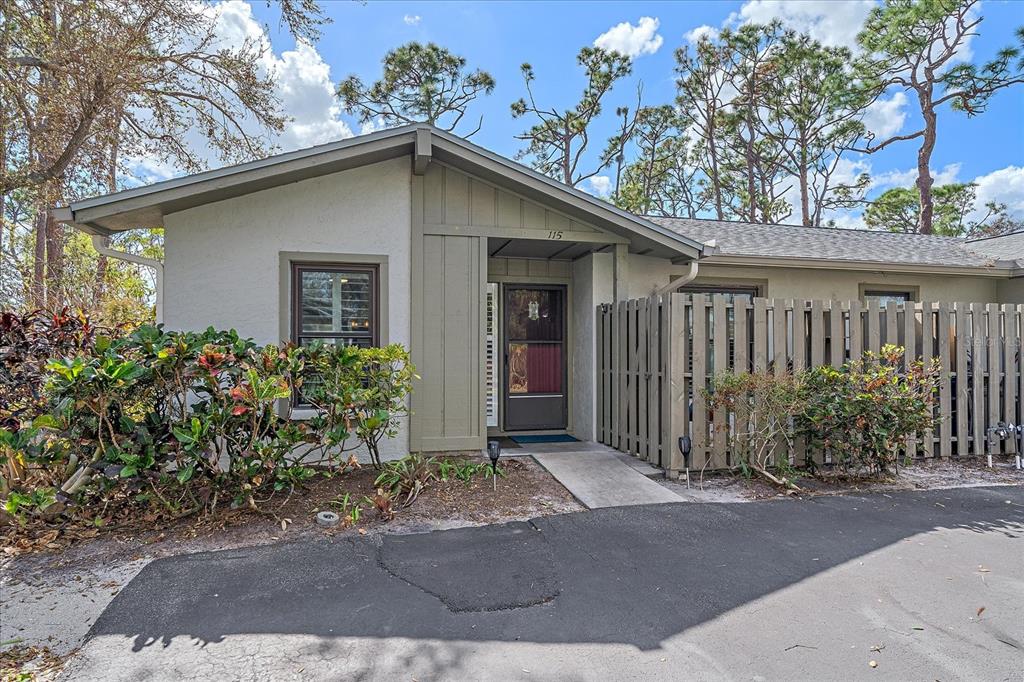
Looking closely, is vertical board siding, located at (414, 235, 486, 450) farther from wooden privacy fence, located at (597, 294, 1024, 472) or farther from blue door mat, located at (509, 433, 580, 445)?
wooden privacy fence, located at (597, 294, 1024, 472)

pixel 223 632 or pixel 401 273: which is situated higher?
pixel 401 273

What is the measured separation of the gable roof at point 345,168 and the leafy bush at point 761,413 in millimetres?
1887

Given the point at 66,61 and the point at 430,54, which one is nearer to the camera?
the point at 66,61

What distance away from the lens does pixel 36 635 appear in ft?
9.57

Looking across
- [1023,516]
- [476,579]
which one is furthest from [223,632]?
[1023,516]

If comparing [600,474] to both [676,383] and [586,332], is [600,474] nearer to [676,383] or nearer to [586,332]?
[676,383]

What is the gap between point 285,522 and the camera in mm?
4402

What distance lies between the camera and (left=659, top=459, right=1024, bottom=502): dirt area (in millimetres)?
5254

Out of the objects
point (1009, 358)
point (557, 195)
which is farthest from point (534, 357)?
point (1009, 358)

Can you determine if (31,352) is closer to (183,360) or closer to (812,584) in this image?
(183,360)

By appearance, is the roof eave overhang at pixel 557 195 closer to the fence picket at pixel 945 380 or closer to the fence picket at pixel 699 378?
the fence picket at pixel 699 378

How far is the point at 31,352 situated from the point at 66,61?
621cm

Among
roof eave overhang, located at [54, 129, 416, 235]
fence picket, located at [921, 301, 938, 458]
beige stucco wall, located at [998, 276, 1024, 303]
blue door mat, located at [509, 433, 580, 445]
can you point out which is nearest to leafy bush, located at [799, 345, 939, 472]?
fence picket, located at [921, 301, 938, 458]

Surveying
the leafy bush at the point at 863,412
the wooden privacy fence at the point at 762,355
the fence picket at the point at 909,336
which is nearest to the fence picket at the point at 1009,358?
the wooden privacy fence at the point at 762,355
